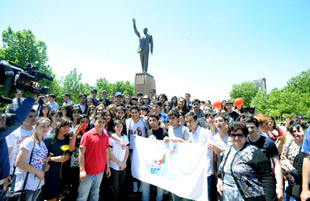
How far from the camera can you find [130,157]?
4.61 metres

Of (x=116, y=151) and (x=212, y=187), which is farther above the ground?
(x=116, y=151)

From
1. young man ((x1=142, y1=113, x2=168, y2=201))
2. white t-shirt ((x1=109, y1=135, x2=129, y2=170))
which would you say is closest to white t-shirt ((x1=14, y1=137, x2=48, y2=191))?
white t-shirt ((x1=109, y1=135, x2=129, y2=170))

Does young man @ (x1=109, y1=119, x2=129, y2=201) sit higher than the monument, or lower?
lower

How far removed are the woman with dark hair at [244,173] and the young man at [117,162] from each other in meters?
2.43

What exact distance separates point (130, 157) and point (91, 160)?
1.39 metres

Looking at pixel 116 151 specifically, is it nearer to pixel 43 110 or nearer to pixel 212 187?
pixel 212 187

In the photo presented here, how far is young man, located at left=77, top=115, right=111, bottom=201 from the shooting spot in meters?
3.40

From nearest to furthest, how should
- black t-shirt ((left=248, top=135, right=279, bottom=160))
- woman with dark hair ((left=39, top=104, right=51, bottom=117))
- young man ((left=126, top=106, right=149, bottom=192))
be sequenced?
black t-shirt ((left=248, top=135, right=279, bottom=160)), young man ((left=126, top=106, right=149, bottom=192)), woman with dark hair ((left=39, top=104, right=51, bottom=117))

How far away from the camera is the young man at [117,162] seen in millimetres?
3960

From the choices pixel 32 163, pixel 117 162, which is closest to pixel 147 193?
pixel 117 162

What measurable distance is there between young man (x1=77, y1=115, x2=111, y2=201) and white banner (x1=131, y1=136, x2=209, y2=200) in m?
1.10

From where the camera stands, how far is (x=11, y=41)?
1912cm

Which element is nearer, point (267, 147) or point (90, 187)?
point (267, 147)

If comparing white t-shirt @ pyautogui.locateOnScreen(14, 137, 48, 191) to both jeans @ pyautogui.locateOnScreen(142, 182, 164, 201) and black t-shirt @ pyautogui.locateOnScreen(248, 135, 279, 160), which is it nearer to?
jeans @ pyautogui.locateOnScreen(142, 182, 164, 201)
